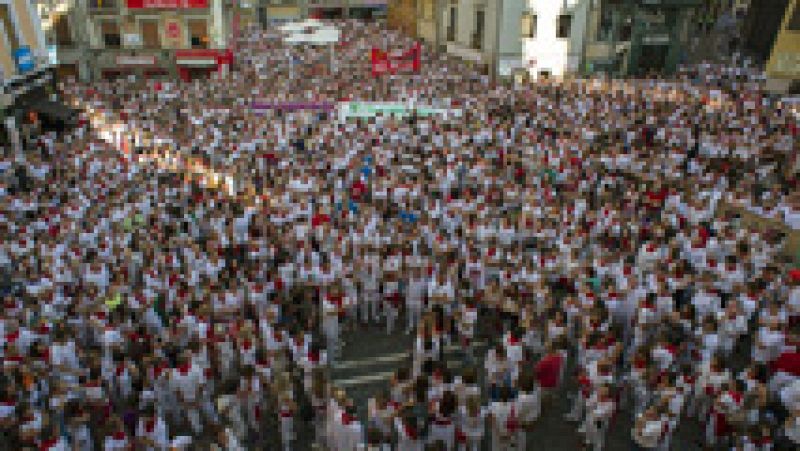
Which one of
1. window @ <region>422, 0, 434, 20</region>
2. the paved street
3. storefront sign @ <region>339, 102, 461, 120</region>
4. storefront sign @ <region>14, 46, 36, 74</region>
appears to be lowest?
the paved street

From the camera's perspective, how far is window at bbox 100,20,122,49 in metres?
Answer: 32.0

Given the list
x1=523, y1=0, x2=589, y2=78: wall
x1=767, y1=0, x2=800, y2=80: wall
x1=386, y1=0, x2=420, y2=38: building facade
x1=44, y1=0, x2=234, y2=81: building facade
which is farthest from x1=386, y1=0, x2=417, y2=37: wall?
x1=767, y1=0, x2=800, y2=80: wall

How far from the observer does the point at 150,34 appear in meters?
32.3

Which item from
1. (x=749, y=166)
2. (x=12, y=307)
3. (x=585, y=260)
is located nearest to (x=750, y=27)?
(x=749, y=166)

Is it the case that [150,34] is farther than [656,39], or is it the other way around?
[150,34]

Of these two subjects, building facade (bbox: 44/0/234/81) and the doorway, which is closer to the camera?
building facade (bbox: 44/0/234/81)

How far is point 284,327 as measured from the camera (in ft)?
32.7

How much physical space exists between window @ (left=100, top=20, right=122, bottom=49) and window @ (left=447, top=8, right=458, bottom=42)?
22.2m

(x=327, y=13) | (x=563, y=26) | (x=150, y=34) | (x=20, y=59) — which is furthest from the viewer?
(x=327, y=13)

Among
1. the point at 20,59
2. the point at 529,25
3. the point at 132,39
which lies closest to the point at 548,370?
the point at 20,59

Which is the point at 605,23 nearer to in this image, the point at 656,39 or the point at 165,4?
the point at 656,39

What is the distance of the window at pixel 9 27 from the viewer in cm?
2172

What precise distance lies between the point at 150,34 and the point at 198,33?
290 cm

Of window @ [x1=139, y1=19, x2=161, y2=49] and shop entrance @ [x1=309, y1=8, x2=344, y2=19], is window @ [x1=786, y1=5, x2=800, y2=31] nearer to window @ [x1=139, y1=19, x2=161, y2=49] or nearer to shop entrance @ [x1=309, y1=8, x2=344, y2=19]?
window @ [x1=139, y1=19, x2=161, y2=49]
